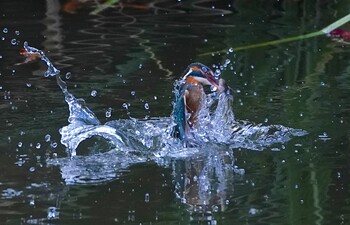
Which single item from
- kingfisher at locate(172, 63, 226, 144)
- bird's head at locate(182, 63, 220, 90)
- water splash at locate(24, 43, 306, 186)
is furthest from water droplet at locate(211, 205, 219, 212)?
bird's head at locate(182, 63, 220, 90)

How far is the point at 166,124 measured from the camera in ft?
18.1

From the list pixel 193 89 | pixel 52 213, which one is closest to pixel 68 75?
pixel 193 89

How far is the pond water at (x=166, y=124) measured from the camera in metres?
4.29

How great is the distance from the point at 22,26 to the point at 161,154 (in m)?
3.57

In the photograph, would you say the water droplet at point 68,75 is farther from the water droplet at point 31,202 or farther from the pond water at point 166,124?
the water droplet at point 31,202

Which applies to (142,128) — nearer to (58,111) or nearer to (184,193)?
(58,111)

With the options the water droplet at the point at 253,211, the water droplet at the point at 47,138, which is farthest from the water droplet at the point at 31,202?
the water droplet at the point at 47,138

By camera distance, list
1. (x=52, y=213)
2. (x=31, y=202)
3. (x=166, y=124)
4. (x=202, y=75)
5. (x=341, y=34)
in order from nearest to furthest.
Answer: (x=52, y=213) < (x=31, y=202) < (x=166, y=124) < (x=202, y=75) < (x=341, y=34)

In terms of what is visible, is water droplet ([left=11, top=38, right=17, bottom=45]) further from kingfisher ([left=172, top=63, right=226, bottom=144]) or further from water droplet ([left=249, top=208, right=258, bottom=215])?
water droplet ([left=249, top=208, right=258, bottom=215])

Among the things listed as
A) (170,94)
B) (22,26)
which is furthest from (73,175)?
(22,26)

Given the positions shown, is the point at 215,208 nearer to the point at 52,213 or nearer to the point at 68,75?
the point at 52,213

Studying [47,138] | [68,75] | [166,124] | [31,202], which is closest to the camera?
[31,202]

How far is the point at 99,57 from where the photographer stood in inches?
288

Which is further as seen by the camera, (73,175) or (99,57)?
(99,57)
